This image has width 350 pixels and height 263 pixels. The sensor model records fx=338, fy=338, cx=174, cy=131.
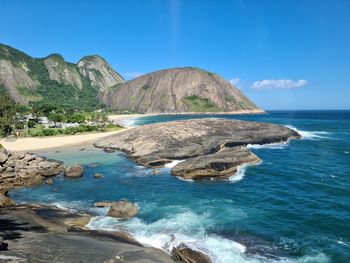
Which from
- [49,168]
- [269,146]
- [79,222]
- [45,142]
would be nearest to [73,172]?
[49,168]

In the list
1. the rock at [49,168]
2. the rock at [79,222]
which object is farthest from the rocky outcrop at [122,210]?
the rock at [49,168]

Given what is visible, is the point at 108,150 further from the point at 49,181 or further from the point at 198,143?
the point at 49,181

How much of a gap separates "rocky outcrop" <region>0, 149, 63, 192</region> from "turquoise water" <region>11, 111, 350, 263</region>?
262 centimetres

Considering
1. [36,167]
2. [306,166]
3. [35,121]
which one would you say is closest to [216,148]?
[306,166]

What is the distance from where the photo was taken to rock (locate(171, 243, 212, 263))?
73.2 feet

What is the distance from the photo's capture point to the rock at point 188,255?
22.3 m

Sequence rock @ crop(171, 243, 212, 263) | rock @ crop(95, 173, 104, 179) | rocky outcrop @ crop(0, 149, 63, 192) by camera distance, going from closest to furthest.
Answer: rock @ crop(171, 243, 212, 263) < rocky outcrop @ crop(0, 149, 63, 192) < rock @ crop(95, 173, 104, 179)

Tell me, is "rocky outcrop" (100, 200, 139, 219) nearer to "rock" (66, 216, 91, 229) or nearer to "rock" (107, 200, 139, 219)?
"rock" (107, 200, 139, 219)

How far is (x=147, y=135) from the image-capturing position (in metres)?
69.2

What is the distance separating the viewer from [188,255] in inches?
901

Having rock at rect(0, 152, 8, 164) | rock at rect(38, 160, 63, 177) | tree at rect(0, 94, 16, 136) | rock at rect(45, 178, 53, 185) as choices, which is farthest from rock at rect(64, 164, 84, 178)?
tree at rect(0, 94, 16, 136)

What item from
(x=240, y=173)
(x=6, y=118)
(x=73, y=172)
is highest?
(x=6, y=118)

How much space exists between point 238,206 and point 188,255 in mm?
12561

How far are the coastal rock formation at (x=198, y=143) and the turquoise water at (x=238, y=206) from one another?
2473mm
